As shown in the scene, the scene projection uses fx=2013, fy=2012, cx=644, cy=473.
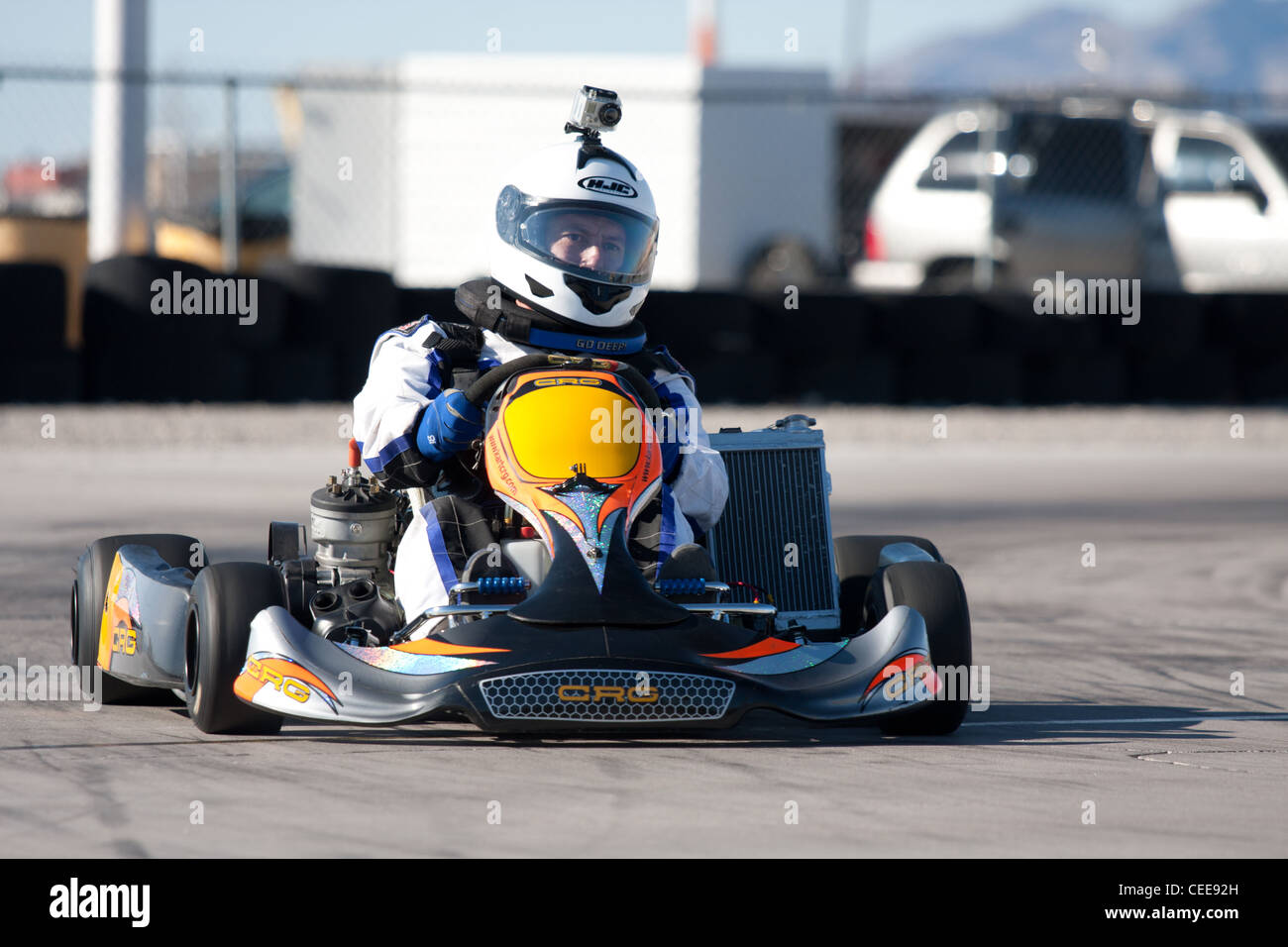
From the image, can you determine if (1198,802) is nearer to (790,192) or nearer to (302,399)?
(302,399)

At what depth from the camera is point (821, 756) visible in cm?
461

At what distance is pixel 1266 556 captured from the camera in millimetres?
9070

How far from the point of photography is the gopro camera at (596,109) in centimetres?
554

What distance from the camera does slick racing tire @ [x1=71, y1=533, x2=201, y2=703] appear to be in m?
5.41

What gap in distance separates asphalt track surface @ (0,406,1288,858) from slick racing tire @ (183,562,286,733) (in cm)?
12

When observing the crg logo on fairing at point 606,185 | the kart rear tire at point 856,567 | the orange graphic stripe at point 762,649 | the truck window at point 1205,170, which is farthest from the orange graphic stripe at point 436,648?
the truck window at point 1205,170

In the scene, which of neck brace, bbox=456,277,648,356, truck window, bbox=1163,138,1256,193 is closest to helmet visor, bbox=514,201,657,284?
neck brace, bbox=456,277,648,356

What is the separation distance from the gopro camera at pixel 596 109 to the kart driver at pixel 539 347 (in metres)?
0.05

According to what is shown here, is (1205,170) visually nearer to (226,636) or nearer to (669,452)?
(669,452)

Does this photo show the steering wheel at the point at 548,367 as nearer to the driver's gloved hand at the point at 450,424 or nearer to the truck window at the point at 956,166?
the driver's gloved hand at the point at 450,424

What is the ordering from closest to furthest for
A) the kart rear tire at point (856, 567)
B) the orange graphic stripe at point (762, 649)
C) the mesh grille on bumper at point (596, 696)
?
the mesh grille on bumper at point (596, 696)
the orange graphic stripe at point (762, 649)
the kart rear tire at point (856, 567)

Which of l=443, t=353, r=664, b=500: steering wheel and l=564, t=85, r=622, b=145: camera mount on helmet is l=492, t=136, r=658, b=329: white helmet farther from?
l=443, t=353, r=664, b=500: steering wheel

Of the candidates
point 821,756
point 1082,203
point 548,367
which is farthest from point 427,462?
point 1082,203

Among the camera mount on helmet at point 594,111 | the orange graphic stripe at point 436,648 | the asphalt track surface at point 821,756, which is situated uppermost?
the camera mount on helmet at point 594,111
